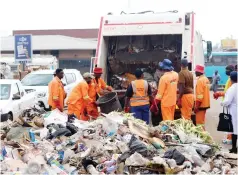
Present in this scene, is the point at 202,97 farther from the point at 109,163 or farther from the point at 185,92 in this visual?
the point at 109,163

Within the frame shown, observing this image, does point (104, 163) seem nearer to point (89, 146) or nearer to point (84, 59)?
point (89, 146)

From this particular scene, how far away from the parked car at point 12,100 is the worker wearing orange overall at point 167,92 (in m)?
3.71

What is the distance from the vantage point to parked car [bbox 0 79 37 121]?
10.5 m

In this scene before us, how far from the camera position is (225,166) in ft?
17.9

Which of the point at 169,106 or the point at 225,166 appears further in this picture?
the point at 169,106

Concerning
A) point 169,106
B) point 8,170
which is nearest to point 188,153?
point 8,170

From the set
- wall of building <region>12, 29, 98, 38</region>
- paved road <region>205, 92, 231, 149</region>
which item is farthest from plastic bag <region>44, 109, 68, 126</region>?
wall of building <region>12, 29, 98, 38</region>

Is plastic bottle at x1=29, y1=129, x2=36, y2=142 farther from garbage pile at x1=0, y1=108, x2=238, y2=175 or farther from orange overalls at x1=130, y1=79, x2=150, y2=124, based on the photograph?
orange overalls at x1=130, y1=79, x2=150, y2=124

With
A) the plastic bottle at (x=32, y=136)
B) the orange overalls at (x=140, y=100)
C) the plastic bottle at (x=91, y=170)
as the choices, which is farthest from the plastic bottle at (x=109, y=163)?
the orange overalls at (x=140, y=100)

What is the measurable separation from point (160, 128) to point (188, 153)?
1.33 meters

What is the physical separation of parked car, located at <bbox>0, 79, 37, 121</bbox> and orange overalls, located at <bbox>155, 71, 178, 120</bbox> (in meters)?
3.71

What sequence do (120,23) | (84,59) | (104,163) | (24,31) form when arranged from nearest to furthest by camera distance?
(104,163), (120,23), (84,59), (24,31)

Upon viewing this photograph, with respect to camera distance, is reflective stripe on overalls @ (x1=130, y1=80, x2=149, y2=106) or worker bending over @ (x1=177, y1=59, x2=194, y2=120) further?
worker bending over @ (x1=177, y1=59, x2=194, y2=120)

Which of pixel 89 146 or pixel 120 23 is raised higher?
pixel 120 23
